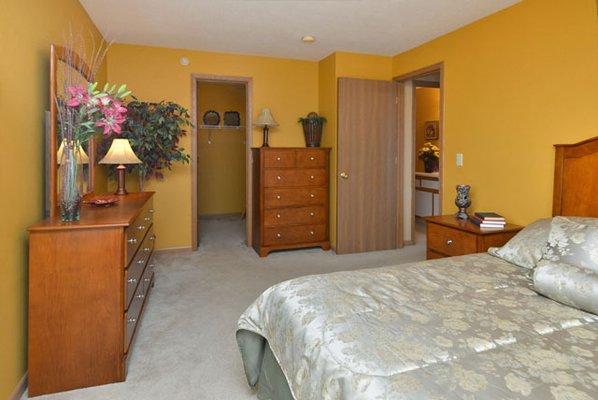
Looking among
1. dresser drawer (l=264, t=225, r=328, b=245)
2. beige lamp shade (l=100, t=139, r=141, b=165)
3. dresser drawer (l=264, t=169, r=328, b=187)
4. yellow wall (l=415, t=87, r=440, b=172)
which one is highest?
yellow wall (l=415, t=87, r=440, b=172)

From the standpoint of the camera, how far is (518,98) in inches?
125

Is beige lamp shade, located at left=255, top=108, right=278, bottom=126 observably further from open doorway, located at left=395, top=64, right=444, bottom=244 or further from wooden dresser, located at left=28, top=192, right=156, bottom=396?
wooden dresser, located at left=28, top=192, right=156, bottom=396

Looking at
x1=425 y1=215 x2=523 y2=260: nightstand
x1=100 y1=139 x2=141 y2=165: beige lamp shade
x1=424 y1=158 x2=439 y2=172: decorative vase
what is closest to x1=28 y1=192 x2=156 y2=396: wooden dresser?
x1=100 y1=139 x2=141 y2=165: beige lamp shade

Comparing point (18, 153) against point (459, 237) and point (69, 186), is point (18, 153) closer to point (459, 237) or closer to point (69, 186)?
point (69, 186)

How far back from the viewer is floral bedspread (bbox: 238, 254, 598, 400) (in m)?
1.06

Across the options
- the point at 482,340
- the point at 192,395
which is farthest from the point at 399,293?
the point at 192,395

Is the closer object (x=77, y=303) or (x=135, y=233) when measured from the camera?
(x=77, y=303)

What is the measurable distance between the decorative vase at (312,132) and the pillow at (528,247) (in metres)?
3.02

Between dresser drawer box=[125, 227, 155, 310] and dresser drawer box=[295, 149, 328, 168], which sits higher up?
dresser drawer box=[295, 149, 328, 168]

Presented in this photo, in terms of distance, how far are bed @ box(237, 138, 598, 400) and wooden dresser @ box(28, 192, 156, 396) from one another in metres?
0.74

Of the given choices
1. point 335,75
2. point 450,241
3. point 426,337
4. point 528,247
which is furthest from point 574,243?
point 335,75

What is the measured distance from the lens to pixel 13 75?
1.96m

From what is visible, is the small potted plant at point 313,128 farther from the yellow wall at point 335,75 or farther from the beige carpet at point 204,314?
the beige carpet at point 204,314

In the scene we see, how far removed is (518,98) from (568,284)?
80.4 inches
